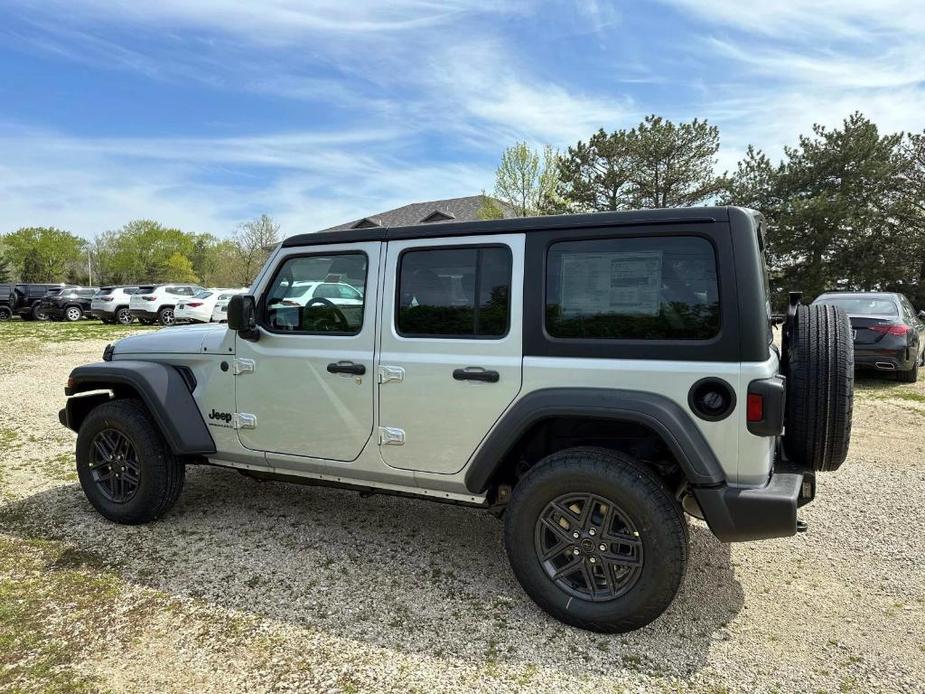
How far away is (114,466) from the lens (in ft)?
13.1

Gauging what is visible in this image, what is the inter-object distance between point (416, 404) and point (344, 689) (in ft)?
4.33

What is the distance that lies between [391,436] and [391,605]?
85 centimetres

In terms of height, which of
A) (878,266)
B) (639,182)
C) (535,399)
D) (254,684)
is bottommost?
(254,684)

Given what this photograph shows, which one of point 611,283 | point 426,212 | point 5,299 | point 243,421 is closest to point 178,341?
point 243,421

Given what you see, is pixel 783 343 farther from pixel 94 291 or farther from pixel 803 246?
pixel 94 291

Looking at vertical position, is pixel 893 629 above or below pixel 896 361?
below

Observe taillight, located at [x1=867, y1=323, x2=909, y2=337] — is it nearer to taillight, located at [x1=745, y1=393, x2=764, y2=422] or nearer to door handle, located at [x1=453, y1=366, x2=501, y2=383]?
taillight, located at [x1=745, y1=393, x2=764, y2=422]

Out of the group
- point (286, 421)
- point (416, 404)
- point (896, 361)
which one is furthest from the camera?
point (896, 361)

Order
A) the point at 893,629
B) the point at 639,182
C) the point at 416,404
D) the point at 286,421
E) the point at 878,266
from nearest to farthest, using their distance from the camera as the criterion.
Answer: the point at 893,629 → the point at 416,404 → the point at 286,421 → the point at 878,266 → the point at 639,182

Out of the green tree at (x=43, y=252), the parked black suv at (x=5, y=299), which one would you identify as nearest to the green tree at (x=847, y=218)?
the parked black suv at (x=5, y=299)

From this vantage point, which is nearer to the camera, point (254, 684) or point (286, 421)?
point (254, 684)

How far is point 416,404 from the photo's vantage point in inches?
125

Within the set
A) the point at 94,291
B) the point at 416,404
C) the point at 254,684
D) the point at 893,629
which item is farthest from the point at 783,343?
the point at 94,291

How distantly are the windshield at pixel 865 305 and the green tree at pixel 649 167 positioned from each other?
19.1 metres
